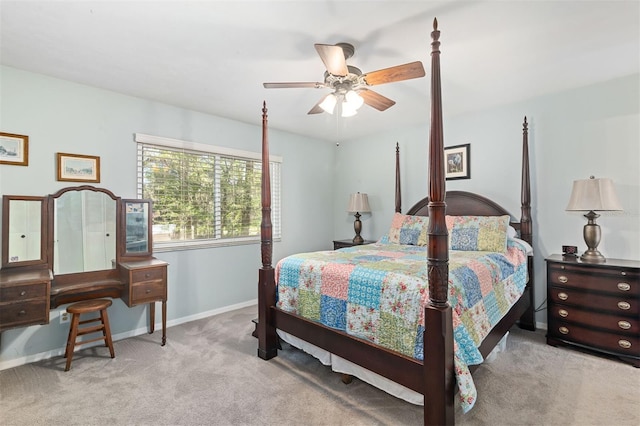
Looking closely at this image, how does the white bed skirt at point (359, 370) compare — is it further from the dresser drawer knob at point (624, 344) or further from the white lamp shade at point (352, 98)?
the white lamp shade at point (352, 98)

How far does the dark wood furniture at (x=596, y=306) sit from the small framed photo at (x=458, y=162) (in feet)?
4.52

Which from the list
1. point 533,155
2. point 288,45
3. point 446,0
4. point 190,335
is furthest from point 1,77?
point 533,155

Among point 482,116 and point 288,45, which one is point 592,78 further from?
point 288,45

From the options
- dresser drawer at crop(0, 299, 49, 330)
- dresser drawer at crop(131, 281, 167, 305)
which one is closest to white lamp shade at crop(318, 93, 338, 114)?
dresser drawer at crop(131, 281, 167, 305)

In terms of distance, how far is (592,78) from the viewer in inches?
115

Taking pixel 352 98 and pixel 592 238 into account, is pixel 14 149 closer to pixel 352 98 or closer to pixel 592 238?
pixel 352 98

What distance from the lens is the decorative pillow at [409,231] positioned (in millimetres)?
3642

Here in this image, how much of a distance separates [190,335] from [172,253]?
0.93 metres

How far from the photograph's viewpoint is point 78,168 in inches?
116

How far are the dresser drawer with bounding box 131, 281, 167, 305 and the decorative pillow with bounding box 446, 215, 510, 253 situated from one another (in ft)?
9.32

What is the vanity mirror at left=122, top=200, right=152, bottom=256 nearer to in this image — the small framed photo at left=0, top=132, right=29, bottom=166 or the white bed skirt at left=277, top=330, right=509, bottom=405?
the small framed photo at left=0, top=132, right=29, bottom=166

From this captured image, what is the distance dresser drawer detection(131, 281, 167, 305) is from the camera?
2783 millimetres

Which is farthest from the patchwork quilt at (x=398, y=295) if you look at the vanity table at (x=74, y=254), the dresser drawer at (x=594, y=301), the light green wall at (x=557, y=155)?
the vanity table at (x=74, y=254)

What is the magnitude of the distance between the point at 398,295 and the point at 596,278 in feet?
6.54
